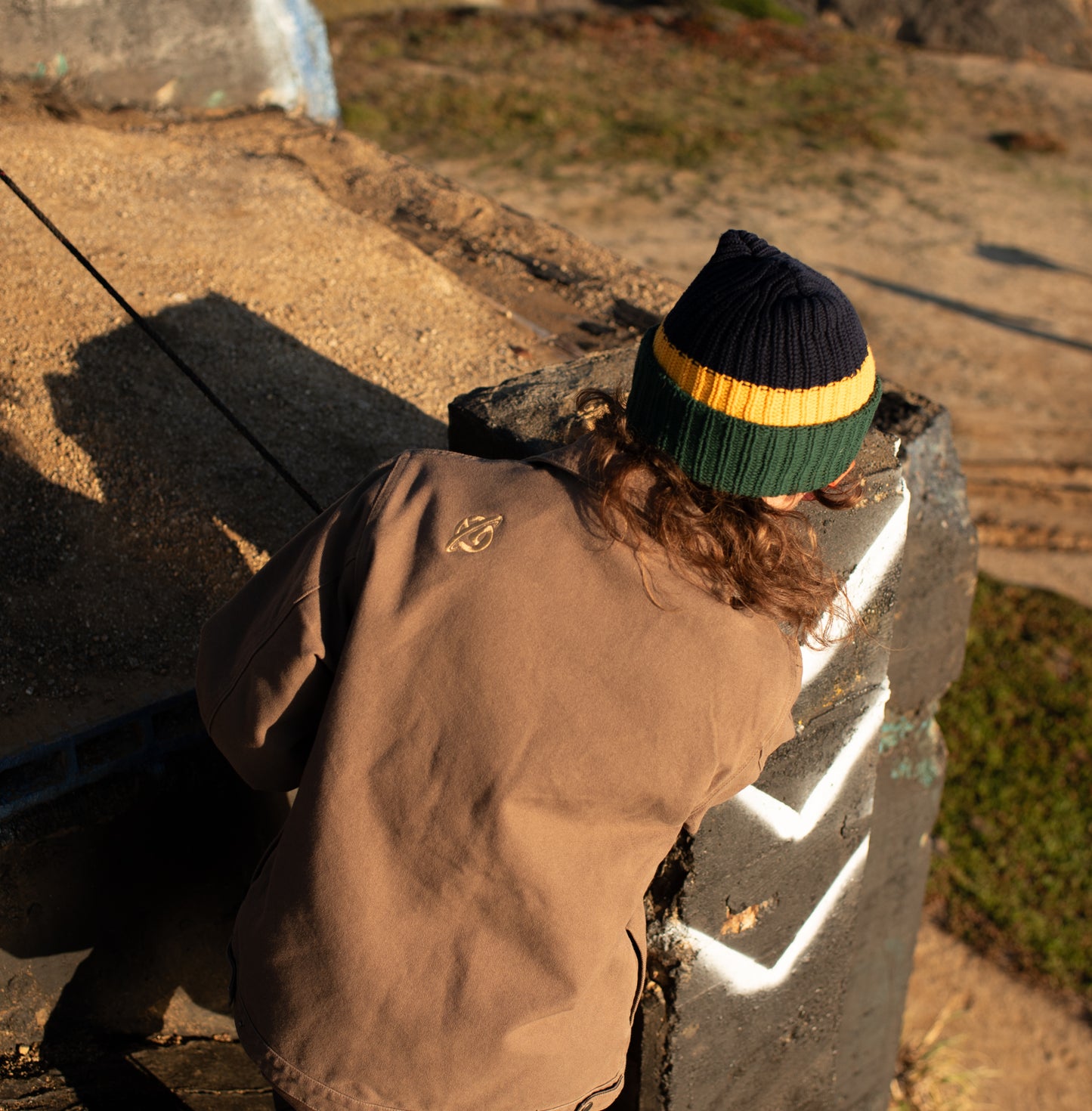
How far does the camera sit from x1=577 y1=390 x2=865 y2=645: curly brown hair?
139 cm

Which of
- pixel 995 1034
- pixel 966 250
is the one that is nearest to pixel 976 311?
pixel 966 250

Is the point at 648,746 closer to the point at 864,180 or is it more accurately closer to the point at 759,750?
the point at 759,750

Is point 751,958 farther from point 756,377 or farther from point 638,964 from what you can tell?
point 756,377

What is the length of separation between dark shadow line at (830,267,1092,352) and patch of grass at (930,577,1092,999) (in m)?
3.31

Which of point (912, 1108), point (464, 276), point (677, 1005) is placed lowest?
point (912, 1108)

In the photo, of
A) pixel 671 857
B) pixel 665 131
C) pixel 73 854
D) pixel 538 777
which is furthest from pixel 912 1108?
pixel 665 131

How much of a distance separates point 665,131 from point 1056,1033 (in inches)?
392

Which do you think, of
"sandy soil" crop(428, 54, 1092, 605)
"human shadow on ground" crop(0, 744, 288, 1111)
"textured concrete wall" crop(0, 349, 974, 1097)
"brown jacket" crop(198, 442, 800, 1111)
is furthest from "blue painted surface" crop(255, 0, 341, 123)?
"brown jacket" crop(198, 442, 800, 1111)

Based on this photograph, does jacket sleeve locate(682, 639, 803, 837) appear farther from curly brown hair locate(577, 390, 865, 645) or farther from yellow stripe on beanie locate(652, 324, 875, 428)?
yellow stripe on beanie locate(652, 324, 875, 428)

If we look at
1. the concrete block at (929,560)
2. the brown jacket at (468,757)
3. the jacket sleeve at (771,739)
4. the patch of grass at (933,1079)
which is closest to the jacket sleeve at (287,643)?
the brown jacket at (468,757)

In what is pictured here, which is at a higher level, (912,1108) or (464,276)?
(464,276)

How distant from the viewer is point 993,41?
608 inches

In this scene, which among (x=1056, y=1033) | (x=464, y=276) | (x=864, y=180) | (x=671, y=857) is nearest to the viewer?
(x=671, y=857)

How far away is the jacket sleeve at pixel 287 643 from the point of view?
4.83ft
